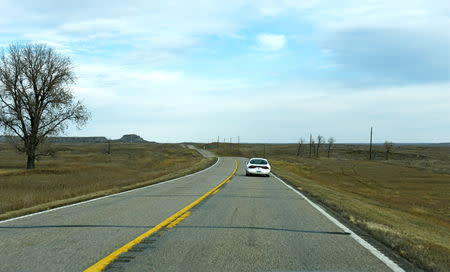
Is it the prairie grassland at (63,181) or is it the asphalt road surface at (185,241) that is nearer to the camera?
the asphalt road surface at (185,241)

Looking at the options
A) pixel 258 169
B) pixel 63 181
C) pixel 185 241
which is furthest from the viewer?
pixel 258 169

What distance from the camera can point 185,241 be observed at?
6504 millimetres

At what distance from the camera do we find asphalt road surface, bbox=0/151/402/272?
5.14 meters

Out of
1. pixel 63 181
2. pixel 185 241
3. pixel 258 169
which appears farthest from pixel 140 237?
pixel 63 181

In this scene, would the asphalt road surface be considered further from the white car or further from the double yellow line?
the white car

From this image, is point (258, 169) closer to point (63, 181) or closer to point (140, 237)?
→ point (63, 181)

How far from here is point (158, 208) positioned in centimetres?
1066

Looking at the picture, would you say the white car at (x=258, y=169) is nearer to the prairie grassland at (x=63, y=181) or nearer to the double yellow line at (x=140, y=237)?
the prairie grassland at (x=63, y=181)

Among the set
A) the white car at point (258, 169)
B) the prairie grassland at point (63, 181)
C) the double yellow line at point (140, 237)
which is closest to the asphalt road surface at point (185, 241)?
the double yellow line at point (140, 237)

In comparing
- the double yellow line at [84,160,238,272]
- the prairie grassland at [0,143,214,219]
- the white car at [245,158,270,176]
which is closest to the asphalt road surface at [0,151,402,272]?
the double yellow line at [84,160,238,272]

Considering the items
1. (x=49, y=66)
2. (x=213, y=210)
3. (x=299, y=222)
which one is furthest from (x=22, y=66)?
(x=299, y=222)

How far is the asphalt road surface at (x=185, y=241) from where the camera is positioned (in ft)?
16.9

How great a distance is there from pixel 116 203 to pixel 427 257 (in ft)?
29.1

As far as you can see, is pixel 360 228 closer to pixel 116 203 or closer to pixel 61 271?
pixel 61 271
